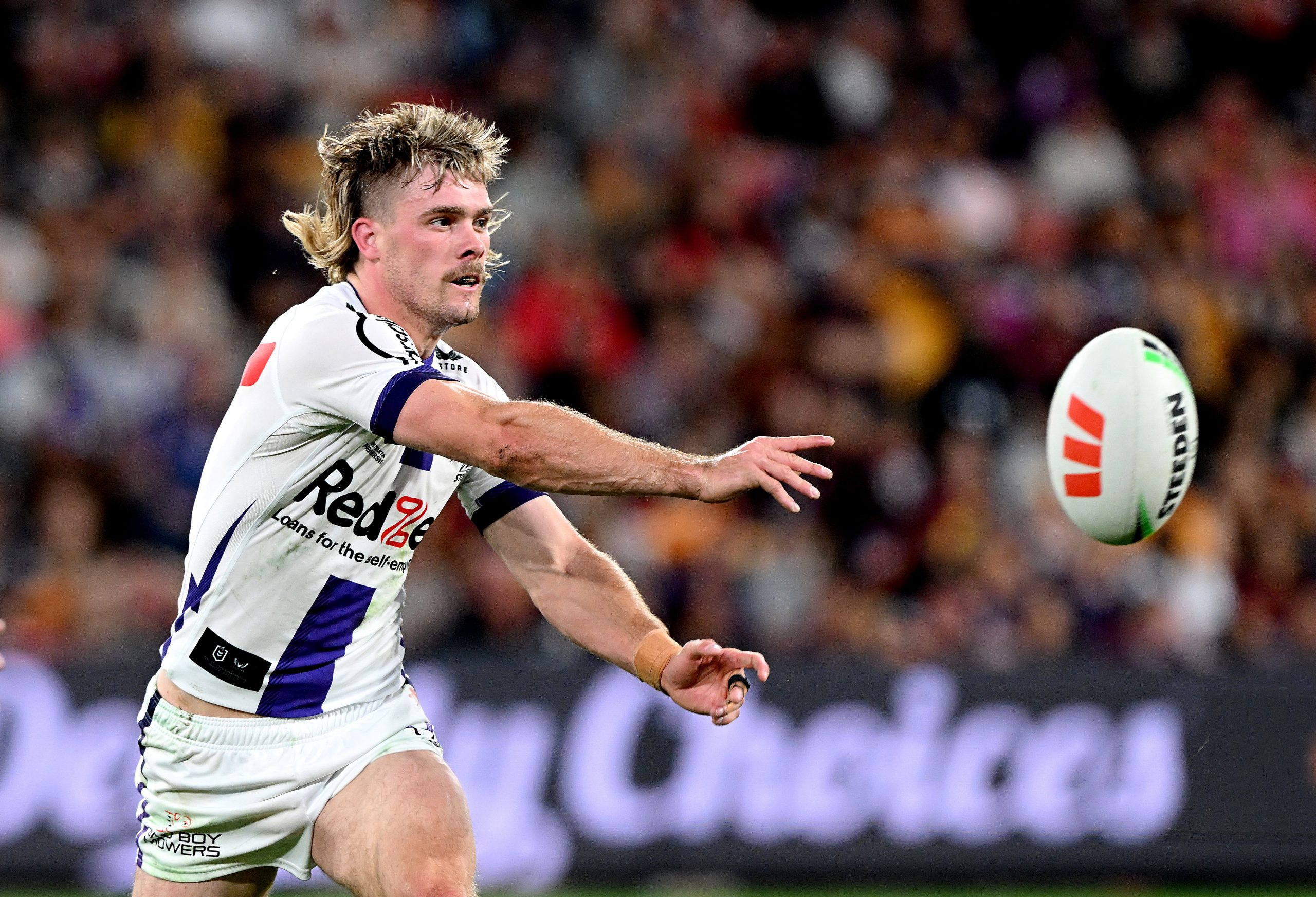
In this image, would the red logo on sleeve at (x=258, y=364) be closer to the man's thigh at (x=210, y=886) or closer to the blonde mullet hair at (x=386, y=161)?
the blonde mullet hair at (x=386, y=161)

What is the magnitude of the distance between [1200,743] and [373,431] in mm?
Answer: 6763

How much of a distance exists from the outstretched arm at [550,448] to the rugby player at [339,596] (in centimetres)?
3

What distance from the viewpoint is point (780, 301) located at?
12531 millimetres

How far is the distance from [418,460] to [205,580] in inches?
26.5

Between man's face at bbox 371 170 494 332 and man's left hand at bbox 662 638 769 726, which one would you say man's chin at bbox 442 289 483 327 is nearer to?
man's face at bbox 371 170 494 332

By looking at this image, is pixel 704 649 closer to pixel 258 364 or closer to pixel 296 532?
pixel 296 532

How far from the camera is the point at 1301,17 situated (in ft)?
49.9

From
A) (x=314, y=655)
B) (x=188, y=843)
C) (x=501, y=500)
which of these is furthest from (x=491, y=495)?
(x=188, y=843)

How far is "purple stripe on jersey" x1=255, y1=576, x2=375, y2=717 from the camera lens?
492cm

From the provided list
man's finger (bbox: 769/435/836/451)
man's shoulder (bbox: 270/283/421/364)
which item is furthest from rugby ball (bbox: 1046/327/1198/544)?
man's shoulder (bbox: 270/283/421/364)

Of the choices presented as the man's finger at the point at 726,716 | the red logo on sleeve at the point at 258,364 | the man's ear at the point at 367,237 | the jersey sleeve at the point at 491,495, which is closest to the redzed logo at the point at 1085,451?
the man's finger at the point at 726,716

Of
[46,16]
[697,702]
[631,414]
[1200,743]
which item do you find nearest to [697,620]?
[631,414]

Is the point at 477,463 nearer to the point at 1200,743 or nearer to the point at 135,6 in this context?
the point at 1200,743

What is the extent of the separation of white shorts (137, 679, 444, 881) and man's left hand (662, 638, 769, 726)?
72 cm
